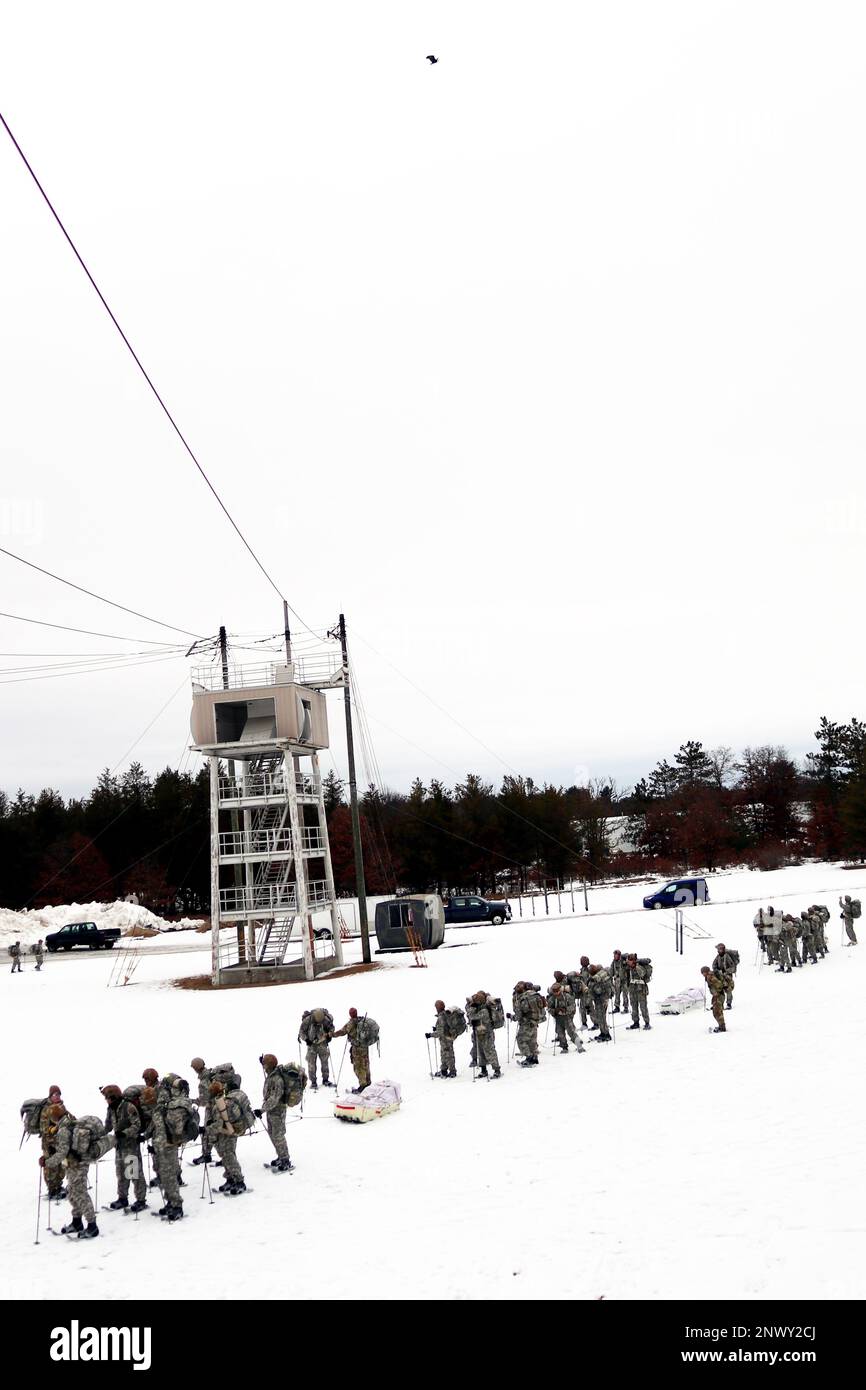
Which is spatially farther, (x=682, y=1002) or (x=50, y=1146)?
(x=682, y=1002)

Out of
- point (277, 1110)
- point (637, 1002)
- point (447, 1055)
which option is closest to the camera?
point (277, 1110)

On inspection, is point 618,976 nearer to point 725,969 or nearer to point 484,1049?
point 725,969

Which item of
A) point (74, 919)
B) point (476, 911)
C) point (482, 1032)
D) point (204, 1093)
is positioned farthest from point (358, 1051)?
point (74, 919)

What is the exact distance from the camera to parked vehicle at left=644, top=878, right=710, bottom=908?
45.0 m

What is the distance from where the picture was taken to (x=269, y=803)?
37.3 metres

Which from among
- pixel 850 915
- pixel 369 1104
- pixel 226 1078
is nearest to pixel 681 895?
pixel 850 915

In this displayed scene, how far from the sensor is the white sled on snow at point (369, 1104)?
15242 millimetres

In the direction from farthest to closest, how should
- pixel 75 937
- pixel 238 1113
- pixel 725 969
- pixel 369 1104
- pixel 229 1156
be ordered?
pixel 75 937 → pixel 725 969 → pixel 369 1104 → pixel 229 1156 → pixel 238 1113

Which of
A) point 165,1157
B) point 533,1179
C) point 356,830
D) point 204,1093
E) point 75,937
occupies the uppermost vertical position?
point 356,830

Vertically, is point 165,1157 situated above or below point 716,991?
below

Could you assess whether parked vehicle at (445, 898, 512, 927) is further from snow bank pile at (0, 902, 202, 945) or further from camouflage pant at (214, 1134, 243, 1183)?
camouflage pant at (214, 1134, 243, 1183)

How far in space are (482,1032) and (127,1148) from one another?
724 cm

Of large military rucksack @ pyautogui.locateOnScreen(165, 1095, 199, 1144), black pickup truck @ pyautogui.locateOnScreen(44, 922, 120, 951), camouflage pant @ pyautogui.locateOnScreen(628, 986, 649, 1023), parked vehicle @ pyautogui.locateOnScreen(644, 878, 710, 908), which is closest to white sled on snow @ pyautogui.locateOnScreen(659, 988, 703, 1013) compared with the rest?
camouflage pant @ pyautogui.locateOnScreen(628, 986, 649, 1023)
